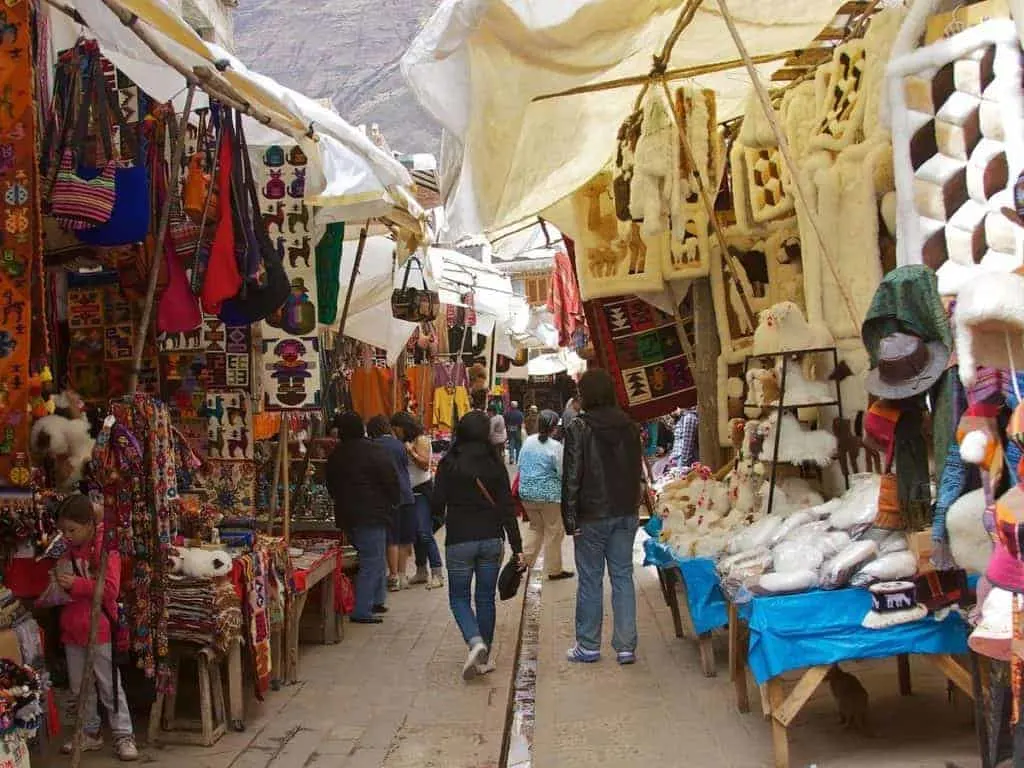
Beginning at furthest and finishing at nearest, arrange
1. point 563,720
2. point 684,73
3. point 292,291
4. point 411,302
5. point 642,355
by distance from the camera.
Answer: point 411,302
point 642,355
point 292,291
point 684,73
point 563,720

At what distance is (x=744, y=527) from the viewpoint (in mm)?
6617

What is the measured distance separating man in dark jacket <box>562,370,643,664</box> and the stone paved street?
11.9 inches

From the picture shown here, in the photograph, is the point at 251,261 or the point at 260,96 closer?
the point at 260,96

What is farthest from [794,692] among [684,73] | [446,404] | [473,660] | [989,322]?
[446,404]

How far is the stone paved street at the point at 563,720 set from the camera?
17.6ft

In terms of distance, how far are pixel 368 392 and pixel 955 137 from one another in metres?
9.04

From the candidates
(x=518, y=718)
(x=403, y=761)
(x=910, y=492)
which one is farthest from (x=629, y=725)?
(x=910, y=492)

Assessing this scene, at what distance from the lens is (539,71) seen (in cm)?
631

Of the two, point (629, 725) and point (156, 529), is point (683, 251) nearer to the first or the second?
point (629, 725)

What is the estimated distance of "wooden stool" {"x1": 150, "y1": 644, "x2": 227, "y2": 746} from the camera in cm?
588

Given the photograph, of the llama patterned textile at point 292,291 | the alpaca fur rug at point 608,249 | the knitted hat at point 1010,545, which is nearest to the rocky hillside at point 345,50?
the alpaca fur rug at point 608,249

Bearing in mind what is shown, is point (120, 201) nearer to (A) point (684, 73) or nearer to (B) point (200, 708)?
(B) point (200, 708)

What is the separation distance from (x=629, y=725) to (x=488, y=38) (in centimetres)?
394

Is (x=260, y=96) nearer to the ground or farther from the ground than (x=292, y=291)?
farther from the ground
